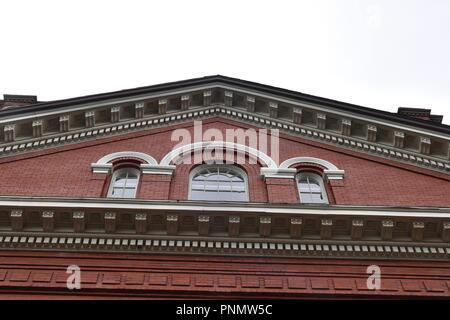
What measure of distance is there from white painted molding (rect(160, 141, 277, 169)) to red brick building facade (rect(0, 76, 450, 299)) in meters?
0.05

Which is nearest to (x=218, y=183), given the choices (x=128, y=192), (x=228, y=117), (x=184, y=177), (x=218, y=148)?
(x=184, y=177)

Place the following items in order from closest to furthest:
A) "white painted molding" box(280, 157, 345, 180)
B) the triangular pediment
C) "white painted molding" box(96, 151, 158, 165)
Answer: "white painted molding" box(280, 157, 345, 180) < "white painted molding" box(96, 151, 158, 165) < the triangular pediment

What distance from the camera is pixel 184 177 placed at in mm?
16922

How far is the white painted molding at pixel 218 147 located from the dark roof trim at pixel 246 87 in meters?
2.65

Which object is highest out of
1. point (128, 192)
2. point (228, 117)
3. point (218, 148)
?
point (228, 117)

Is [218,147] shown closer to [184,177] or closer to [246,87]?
[184,177]

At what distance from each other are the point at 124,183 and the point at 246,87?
228 inches

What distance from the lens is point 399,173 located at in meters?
17.6

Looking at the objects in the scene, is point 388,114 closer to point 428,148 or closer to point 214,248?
point 428,148

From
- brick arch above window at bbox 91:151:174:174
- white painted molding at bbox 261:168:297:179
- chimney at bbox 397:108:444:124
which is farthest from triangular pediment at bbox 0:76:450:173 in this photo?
white painted molding at bbox 261:168:297:179

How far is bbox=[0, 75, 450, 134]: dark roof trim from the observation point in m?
18.4

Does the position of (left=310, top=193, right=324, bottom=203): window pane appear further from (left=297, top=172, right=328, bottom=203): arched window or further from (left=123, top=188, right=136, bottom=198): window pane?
(left=123, top=188, right=136, bottom=198): window pane

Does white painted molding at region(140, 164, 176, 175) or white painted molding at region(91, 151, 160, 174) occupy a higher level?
white painted molding at region(91, 151, 160, 174)

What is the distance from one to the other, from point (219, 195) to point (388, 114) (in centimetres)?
611
